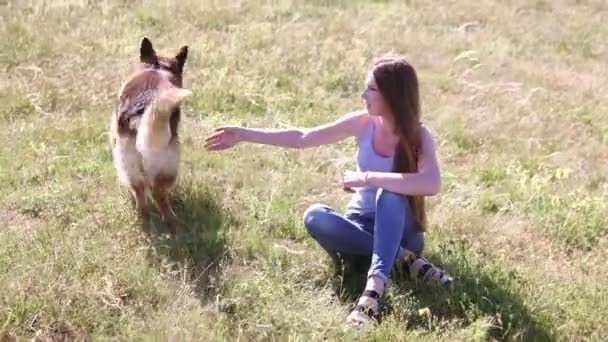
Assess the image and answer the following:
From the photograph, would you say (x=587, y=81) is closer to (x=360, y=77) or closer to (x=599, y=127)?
(x=599, y=127)

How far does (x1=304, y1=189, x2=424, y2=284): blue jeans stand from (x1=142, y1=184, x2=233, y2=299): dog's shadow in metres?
0.72

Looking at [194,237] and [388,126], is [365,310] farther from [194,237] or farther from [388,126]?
[194,237]

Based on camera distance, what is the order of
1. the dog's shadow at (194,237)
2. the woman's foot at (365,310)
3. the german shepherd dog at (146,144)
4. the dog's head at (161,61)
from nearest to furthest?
the woman's foot at (365,310) → the dog's shadow at (194,237) → the german shepherd dog at (146,144) → the dog's head at (161,61)

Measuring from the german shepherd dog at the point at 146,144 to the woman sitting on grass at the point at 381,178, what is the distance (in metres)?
0.46

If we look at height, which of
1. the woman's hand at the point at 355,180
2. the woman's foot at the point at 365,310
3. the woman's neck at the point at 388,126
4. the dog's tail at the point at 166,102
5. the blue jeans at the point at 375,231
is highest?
the dog's tail at the point at 166,102

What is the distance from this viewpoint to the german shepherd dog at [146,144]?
4.79 meters

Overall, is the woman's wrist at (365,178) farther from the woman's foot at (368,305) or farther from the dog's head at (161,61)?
the dog's head at (161,61)

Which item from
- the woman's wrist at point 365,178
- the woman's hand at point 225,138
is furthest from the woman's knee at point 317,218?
the woman's hand at point 225,138

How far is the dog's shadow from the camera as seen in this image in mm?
4660

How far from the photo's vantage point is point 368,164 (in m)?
4.59

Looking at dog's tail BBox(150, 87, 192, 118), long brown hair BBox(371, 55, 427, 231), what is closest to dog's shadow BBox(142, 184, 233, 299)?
dog's tail BBox(150, 87, 192, 118)

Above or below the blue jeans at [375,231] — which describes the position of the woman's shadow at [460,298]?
below

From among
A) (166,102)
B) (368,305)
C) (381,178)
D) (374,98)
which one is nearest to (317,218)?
(381,178)

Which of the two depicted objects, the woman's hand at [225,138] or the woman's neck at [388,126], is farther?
the woman's hand at [225,138]
